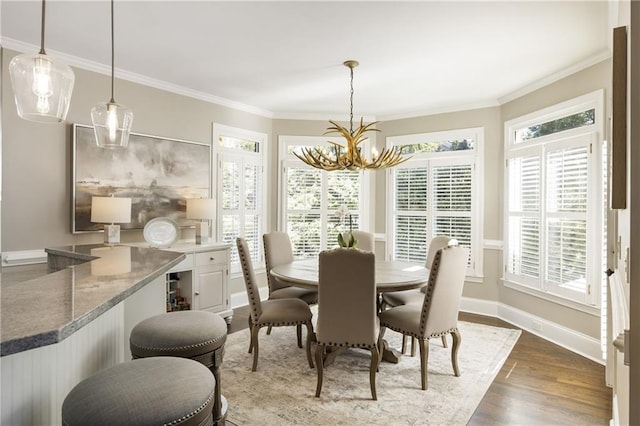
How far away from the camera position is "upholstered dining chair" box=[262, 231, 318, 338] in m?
3.72

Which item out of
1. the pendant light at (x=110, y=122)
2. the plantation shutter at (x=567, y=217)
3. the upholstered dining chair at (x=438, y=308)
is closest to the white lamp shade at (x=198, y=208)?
the pendant light at (x=110, y=122)

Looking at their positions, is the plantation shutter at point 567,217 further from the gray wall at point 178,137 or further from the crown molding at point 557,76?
the crown molding at point 557,76

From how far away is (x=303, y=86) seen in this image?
4340 mm

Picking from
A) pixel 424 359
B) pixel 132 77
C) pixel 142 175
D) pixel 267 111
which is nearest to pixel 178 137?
pixel 142 175

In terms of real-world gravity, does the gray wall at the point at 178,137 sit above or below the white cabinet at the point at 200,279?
above

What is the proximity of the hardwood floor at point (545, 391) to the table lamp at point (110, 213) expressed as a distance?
6.87ft

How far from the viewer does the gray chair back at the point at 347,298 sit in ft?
8.28

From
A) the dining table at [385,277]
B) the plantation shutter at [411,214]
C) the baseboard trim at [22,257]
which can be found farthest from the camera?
the plantation shutter at [411,214]

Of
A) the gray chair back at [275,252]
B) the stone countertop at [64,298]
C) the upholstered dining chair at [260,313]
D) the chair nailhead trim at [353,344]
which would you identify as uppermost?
the stone countertop at [64,298]

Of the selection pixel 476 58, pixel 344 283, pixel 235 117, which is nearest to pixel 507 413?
pixel 344 283

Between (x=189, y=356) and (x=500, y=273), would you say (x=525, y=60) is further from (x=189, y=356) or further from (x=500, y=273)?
(x=189, y=356)

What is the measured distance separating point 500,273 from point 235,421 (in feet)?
12.3

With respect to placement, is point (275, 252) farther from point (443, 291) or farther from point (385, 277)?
point (443, 291)

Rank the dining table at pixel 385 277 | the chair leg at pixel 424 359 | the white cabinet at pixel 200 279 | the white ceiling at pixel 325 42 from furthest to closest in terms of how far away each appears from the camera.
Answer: the white cabinet at pixel 200 279 → the dining table at pixel 385 277 → the chair leg at pixel 424 359 → the white ceiling at pixel 325 42
